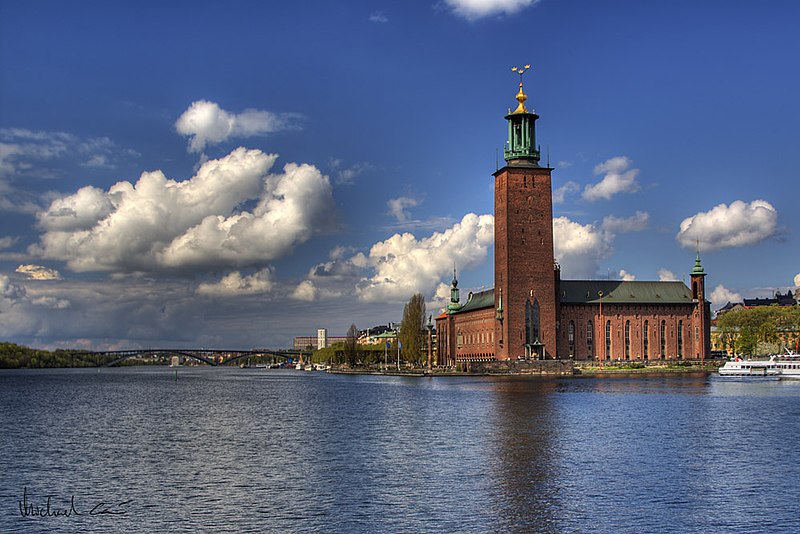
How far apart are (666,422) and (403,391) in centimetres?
3643

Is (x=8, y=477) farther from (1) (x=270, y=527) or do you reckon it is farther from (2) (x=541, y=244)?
(2) (x=541, y=244)

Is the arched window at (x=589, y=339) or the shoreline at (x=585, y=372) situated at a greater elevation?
the arched window at (x=589, y=339)

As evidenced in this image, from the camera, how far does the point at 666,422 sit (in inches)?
1763

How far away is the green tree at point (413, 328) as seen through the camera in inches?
5595

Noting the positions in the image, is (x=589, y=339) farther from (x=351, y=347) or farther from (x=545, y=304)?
(x=351, y=347)

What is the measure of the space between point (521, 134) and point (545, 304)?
22.2m

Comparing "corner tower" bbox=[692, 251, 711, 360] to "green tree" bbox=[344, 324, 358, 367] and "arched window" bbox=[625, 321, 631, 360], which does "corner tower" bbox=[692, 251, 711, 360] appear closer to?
"arched window" bbox=[625, 321, 631, 360]

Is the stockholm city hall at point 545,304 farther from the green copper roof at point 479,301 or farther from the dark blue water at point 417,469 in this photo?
the dark blue water at point 417,469

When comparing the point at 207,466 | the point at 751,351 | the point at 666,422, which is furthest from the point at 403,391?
the point at 751,351

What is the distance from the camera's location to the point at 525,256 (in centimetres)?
11550

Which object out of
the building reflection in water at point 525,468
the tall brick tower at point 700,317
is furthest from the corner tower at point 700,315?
the building reflection in water at point 525,468
